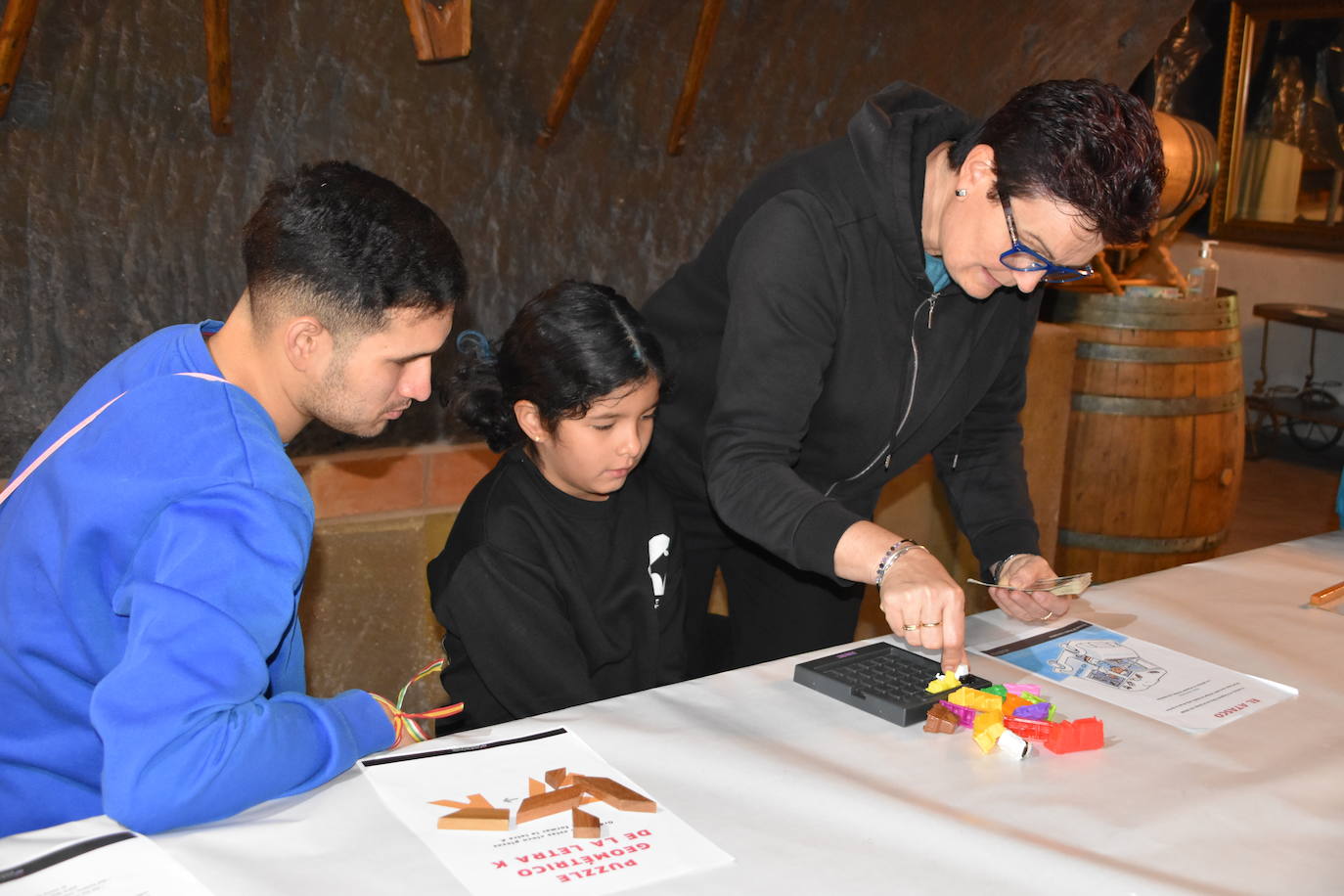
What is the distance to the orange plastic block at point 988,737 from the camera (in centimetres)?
115

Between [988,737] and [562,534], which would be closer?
[988,737]

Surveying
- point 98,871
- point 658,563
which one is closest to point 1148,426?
point 658,563

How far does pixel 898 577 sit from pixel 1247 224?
17.4 ft

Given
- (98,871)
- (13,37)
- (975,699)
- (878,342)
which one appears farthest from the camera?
(13,37)

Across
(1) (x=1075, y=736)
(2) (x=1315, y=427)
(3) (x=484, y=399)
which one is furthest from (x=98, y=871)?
(2) (x=1315, y=427)

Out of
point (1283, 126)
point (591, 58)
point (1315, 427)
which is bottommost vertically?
point (1315, 427)

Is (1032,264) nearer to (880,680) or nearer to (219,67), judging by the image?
(880,680)

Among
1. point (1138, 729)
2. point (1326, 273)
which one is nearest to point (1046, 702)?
point (1138, 729)

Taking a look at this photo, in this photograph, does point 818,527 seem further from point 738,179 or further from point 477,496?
point 738,179

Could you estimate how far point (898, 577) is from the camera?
1258 mm

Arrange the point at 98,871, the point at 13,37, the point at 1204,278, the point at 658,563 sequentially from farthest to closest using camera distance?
1. the point at 1204,278
2. the point at 13,37
3. the point at 658,563
4. the point at 98,871

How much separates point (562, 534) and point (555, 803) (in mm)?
671

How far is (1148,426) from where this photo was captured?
3.04 meters

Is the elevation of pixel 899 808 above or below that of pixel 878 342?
below
